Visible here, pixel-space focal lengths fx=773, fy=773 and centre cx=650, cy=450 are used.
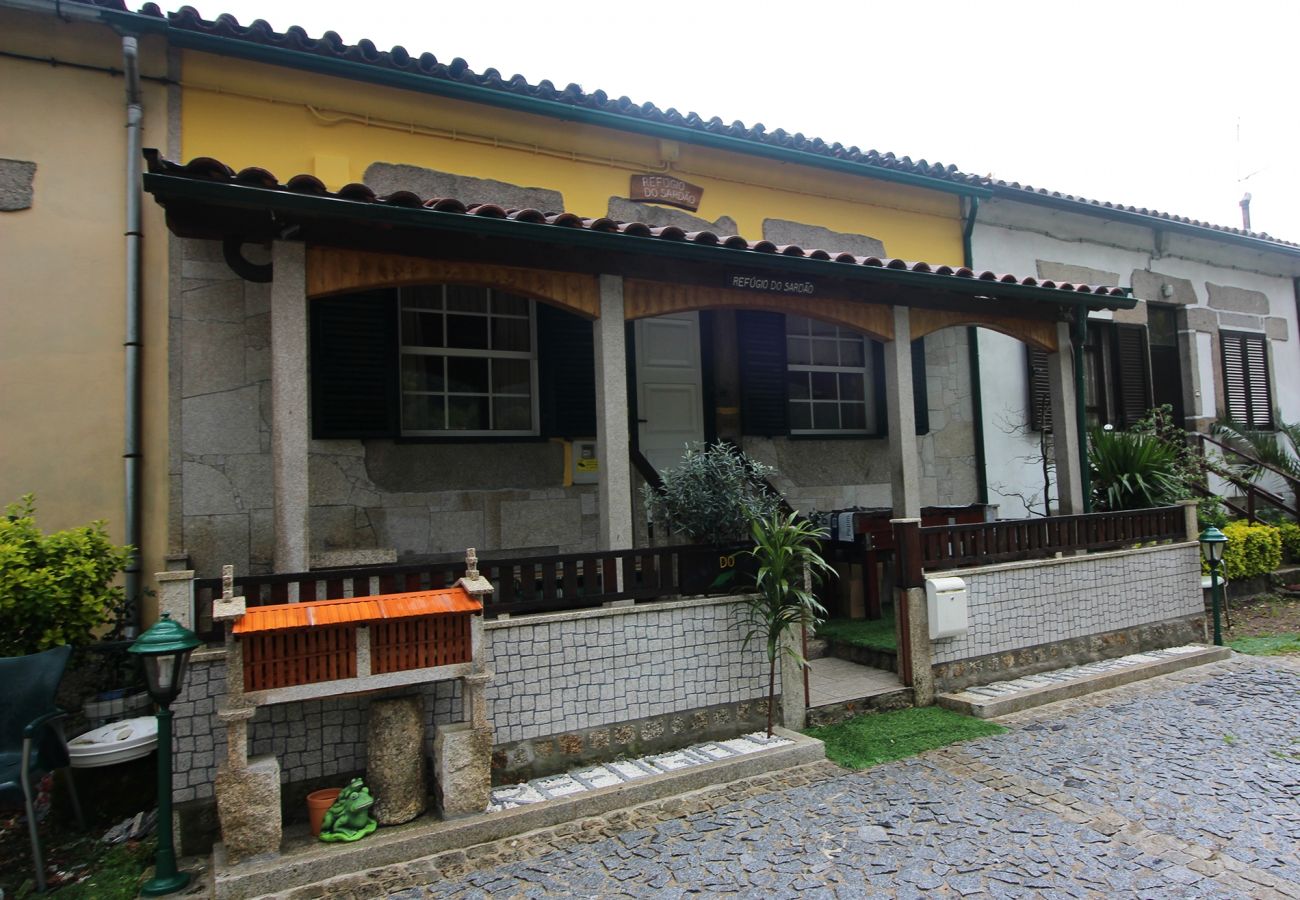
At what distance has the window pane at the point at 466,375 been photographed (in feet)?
21.7

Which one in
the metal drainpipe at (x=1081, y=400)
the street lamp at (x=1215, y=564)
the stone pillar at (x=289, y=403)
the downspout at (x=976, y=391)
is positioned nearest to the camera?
the stone pillar at (x=289, y=403)

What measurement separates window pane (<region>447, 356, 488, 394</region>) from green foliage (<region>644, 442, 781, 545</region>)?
2281 millimetres

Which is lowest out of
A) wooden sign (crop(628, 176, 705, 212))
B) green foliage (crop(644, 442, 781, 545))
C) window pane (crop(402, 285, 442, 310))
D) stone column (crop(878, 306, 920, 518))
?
green foliage (crop(644, 442, 781, 545))

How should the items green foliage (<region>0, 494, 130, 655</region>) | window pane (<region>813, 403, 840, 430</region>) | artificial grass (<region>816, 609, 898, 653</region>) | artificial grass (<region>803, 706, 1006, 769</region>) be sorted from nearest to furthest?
1. green foliage (<region>0, 494, 130, 655</region>)
2. artificial grass (<region>803, 706, 1006, 769</region>)
3. artificial grass (<region>816, 609, 898, 653</region>)
4. window pane (<region>813, 403, 840, 430</region>)

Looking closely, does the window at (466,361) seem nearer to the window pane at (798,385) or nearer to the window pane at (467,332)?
the window pane at (467,332)

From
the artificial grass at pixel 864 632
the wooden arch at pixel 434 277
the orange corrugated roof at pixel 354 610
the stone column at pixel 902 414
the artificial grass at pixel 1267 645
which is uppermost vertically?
the wooden arch at pixel 434 277

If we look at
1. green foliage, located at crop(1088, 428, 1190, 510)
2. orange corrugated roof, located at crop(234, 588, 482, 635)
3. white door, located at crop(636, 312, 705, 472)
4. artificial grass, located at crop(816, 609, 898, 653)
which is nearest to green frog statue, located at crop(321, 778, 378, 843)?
orange corrugated roof, located at crop(234, 588, 482, 635)

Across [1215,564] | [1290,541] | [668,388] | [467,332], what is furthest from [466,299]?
[1290,541]

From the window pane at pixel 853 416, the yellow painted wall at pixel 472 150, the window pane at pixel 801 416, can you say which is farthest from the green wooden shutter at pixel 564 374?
the window pane at pixel 853 416

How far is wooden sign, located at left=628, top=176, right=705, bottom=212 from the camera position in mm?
7406

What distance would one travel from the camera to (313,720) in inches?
154

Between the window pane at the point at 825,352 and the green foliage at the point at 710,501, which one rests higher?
the window pane at the point at 825,352

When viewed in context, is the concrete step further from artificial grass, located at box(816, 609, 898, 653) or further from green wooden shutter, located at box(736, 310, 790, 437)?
green wooden shutter, located at box(736, 310, 790, 437)

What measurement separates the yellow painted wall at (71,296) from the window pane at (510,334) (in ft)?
8.12
